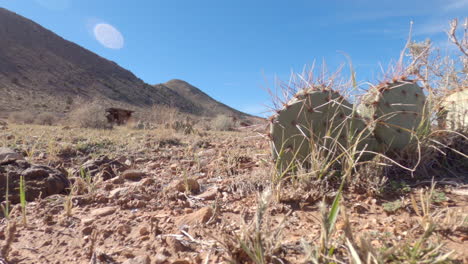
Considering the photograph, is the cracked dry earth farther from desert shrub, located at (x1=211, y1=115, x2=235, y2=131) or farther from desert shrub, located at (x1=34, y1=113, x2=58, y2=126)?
desert shrub, located at (x1=34, y1=113, x2=58, y2=126)

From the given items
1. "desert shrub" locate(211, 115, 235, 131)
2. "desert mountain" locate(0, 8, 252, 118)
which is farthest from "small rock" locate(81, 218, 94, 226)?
"desert mountain" locate(0, 8, 252, 118)

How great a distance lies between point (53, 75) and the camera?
24.6 meters

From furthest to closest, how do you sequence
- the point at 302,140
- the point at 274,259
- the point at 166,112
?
1. the point at 166,112
2. the point at 302,140
3. the point at 274,259

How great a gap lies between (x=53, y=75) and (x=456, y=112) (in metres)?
29.2

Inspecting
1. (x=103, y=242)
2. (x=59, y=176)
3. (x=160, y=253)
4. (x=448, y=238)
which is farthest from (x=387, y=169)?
(x=59, y=176)

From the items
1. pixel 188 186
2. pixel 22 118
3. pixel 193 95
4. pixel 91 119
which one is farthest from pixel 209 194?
pixel 193 95

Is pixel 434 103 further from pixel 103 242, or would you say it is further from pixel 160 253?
pixel 103 242

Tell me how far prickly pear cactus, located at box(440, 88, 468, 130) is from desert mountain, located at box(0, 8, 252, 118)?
1707 cm

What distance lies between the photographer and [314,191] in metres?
1.51

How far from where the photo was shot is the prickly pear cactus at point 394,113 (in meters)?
1.81

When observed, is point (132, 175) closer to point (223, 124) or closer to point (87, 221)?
point (87, 221)

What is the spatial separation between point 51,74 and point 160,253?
95.5ft

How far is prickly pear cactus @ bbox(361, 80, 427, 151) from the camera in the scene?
1808 millimetres

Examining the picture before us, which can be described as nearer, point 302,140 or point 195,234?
point 195,234
